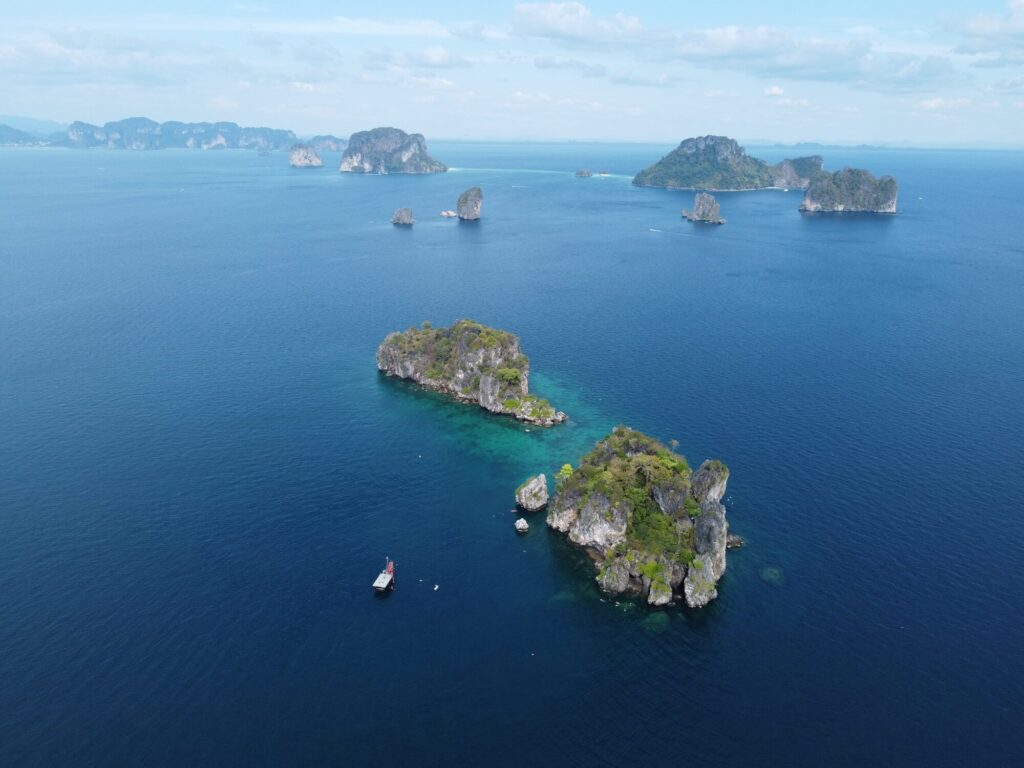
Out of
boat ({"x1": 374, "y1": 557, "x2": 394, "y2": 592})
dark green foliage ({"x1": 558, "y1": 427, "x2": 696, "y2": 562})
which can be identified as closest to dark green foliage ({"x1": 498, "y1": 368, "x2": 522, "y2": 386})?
dark green foliage ({"x1": 558, "y1": 427, "x2": 696, "y2": 562})

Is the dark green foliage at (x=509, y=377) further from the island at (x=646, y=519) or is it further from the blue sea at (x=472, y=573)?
the island at (x=646, y=519)

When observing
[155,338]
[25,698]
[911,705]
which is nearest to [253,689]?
[25,698]

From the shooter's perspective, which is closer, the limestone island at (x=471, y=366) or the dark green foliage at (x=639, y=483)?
the dark green foliage at (x=639, y=483)

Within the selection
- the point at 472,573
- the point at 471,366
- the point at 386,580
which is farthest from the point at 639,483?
the point at 471,366

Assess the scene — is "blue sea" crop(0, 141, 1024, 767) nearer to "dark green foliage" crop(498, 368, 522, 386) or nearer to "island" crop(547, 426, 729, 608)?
"island" crop(547, 426, 729, 608)

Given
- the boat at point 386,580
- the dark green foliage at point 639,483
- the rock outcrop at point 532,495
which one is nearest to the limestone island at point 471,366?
the rock outcrop at point 532,495
